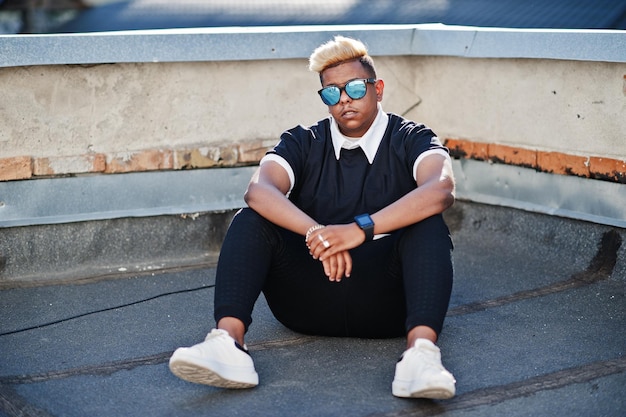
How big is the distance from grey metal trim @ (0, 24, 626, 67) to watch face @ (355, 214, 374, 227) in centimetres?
157

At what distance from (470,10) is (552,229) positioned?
1.88 metres

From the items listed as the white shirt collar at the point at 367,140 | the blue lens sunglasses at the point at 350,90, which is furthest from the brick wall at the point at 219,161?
the blue lens sunglasses at the point at 350,90

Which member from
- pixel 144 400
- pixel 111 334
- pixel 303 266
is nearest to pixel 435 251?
pixel 303 266

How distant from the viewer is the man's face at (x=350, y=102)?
326 centimetres

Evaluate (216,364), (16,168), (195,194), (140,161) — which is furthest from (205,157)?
(216,364)

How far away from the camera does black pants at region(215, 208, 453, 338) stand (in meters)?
2.93

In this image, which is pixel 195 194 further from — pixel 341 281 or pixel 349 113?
pixel 341 281

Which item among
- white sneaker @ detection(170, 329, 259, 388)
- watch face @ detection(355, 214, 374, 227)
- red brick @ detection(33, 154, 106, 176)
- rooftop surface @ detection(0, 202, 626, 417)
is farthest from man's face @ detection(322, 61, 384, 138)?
red brick @ detection(33, 154, 106, 176)

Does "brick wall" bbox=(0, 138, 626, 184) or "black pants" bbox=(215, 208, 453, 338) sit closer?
"black pants" bbox=(215, 208, 453, 338)

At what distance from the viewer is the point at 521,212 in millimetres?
4602

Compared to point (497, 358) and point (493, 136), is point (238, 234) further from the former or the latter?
point (493, 136)

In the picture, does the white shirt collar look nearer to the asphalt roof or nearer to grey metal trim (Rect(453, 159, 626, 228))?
grey metal trim (Rect(453, 159, 626, 228))

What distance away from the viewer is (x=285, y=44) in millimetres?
4504

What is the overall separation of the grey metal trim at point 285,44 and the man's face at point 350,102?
1.21 metres
